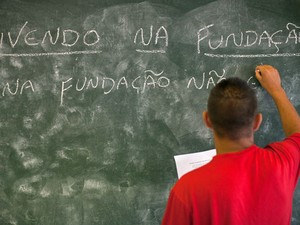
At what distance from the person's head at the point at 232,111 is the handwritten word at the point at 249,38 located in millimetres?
600

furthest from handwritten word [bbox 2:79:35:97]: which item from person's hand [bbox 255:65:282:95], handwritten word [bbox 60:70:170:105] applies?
person's hand [bbox 255:65:282:95]

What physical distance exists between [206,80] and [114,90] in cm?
49

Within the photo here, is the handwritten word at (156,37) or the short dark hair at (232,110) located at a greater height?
the handwritten word at (156,37)

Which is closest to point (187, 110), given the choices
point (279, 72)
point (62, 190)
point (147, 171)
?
point (147, 171)

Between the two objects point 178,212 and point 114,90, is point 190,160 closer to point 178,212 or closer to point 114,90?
point 114,90

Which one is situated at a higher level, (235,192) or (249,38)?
(249,38)

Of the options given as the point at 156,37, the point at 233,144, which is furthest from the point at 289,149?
the point at 156,37

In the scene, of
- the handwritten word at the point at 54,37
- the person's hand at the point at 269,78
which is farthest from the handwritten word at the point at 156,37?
the person's hand at the point at 269,78

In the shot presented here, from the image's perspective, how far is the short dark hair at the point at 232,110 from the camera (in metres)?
1.26

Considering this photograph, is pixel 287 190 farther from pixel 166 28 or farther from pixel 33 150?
pixel 33 150

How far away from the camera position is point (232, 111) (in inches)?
49.6

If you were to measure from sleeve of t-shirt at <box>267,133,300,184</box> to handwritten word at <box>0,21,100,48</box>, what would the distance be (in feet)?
3.41

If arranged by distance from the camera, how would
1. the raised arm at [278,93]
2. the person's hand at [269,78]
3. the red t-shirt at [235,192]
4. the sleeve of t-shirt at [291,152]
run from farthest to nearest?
the person's hand at [269,78] < the raised arm at [278,93] < the sleeve of t-shirt at [291,152] < the red t-shirt at [235,192]

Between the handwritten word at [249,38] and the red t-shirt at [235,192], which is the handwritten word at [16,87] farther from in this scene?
the red t-shirt at [235,192]
